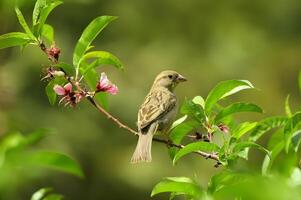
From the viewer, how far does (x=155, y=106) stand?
651 cm

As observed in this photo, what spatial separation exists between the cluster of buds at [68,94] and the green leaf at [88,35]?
0.42ft

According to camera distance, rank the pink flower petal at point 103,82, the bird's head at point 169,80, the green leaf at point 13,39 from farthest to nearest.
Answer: the bird's head at point 169,80, the pink flower petal at point 103,82, the green leaf at point 13,39

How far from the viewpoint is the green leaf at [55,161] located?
2260 millimetres

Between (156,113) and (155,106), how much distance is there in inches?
8.5

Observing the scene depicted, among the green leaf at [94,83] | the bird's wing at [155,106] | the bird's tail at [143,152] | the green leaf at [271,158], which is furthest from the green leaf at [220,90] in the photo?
the bird's wing at [155,106]

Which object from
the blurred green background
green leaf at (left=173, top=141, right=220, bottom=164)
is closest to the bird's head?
green leaf at (left=173, top=141, right=220, bottom=164)

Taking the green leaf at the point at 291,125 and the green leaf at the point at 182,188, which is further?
the green leaf at the point at 291,125

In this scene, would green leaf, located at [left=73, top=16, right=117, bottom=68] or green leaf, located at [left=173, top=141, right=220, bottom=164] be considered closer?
green leaf, located at [left=173, top=141, right=220, bottom=164]

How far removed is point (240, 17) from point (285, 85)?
3131mm

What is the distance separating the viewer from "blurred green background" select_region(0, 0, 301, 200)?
1543cm

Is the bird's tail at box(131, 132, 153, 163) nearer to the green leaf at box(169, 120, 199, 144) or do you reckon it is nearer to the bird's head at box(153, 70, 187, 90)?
the green leaf at box(169, 120, 199, 144)

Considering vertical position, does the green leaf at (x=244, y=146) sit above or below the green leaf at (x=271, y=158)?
above

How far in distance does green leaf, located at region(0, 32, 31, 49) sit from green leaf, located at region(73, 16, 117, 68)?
257 millimetres

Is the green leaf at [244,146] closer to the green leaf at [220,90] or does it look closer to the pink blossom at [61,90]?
the green leaf at [220,90]
